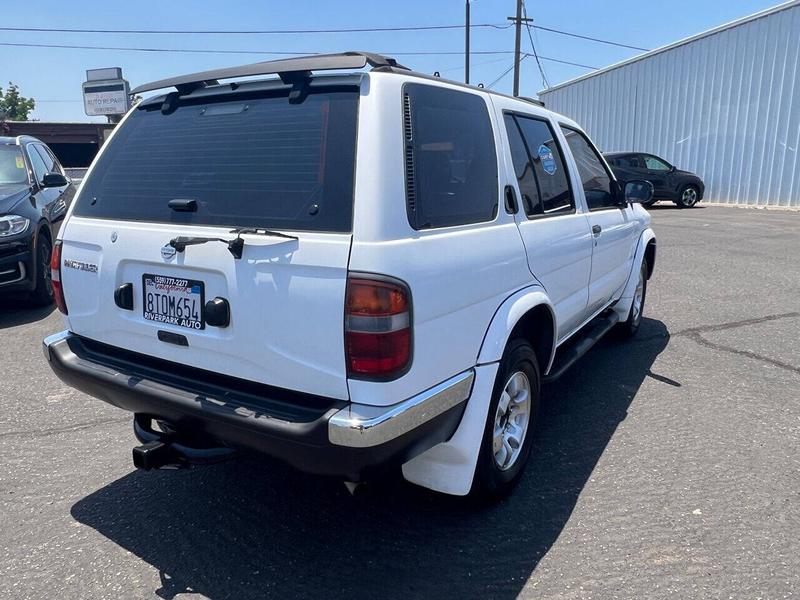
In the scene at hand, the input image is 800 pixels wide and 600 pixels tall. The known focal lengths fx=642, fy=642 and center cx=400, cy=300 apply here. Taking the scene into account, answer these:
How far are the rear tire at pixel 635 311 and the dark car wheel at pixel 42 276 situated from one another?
5839mm

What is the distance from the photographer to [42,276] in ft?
22.5

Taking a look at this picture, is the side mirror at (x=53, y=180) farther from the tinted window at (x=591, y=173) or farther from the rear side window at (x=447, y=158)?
the rear side window at (x=447, y=158)

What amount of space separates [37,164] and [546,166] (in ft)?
21.6

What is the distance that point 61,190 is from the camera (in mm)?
7891

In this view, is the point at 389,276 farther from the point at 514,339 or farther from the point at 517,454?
the point at 517,454

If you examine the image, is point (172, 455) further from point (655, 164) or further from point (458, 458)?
point (655, 164)

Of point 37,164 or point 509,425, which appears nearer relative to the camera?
point 509,425

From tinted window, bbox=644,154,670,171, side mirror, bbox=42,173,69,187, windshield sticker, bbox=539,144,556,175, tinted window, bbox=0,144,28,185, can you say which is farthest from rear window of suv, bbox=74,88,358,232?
tinted window, bbox=644,154,670,171

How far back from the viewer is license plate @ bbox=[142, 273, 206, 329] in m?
2.54

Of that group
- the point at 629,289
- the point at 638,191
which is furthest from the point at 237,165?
the point at 629,289

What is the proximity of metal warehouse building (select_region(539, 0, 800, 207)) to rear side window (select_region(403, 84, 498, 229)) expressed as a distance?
19.8m

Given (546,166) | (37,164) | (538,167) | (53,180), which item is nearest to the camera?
(538,167)

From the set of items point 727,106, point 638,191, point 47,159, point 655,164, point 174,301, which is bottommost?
point 174,301

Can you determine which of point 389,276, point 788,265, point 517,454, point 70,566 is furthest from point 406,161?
point 788,265
